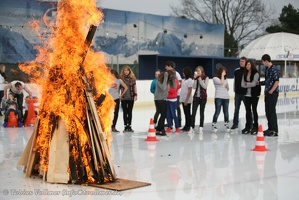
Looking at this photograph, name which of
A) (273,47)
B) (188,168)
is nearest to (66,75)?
(188,168)

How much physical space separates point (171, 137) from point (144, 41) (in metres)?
22.2

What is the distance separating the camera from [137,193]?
291 inches

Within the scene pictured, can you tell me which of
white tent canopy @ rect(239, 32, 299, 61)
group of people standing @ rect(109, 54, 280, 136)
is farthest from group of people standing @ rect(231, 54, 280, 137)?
white tent canopy @ rect(239, 32, 299, 61)

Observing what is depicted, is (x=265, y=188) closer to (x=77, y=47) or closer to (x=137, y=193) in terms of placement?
(x=137, y=193)

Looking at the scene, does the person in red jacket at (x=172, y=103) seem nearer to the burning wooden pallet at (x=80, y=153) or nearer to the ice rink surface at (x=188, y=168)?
the ice rink surface at (x=188, y=168)

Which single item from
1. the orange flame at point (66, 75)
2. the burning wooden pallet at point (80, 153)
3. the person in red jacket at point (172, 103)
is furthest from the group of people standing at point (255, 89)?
the burning wooden pallet at point (80, 153)

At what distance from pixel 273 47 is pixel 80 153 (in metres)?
41.7

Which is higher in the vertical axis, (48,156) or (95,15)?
(95,15)

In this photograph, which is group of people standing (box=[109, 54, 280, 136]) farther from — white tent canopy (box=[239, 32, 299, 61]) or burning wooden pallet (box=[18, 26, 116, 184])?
white tent canopy (box=[239, 32, 299, 61])

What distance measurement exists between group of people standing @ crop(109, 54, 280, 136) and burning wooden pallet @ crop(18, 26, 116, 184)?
5542 millimetres

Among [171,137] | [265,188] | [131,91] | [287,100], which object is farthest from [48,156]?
[287,100]

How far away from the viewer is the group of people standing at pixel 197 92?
1337cm

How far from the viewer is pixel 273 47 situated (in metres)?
47.7

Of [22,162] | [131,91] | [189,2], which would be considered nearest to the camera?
[22,162]
